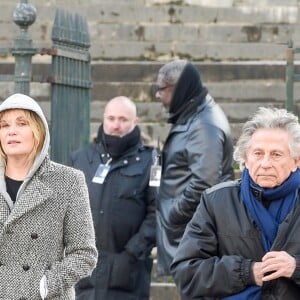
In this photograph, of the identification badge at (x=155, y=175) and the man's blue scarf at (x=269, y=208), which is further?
the identification badge at (x=155, y=175)

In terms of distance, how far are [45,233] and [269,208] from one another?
3.05 ft

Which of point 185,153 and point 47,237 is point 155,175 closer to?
point 185,153

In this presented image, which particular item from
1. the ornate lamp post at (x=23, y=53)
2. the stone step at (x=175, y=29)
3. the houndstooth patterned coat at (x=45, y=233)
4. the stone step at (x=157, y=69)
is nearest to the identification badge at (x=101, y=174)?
the ornate lamp post at (x=23, y=53)

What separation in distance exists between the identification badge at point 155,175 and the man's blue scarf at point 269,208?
8.67 feet

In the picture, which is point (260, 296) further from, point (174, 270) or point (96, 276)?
point (96, 276)

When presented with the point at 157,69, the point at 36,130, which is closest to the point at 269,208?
the point at 36,130

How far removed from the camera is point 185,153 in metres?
7.53

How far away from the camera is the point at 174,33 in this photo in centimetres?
1469

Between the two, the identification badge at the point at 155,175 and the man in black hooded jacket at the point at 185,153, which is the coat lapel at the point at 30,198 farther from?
the identification badge at the point at 155,175

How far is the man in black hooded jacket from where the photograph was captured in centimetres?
746

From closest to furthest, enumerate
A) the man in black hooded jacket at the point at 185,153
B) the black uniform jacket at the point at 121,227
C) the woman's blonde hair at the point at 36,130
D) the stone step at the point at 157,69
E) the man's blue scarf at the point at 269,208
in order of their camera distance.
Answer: the man's blue scarf at the point at 269,208 → the woman's blonde hair at the point at 36,130 → the man in black hooded jacket at the point at 185,153 → the black uniform jacket at the point at 121,227 → the stone step at the point at 157,69

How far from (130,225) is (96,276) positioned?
1.17ft

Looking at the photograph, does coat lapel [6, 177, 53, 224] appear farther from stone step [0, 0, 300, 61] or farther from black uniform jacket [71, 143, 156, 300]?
stone step [0, 0, 300, 61]

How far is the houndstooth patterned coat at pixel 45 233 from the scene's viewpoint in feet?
17.8
